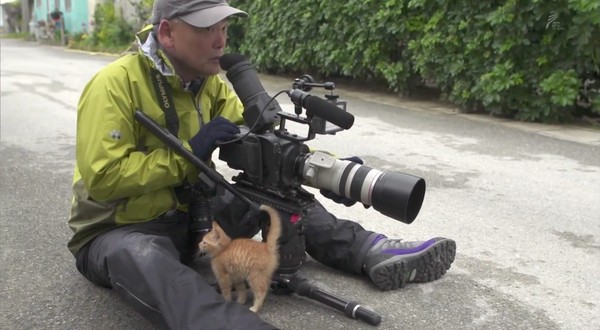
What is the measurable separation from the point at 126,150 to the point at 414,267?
4.69ft

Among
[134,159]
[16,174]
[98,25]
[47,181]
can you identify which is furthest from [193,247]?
[98,25]

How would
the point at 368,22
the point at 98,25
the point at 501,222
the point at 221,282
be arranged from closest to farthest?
the point at 221,282, the point at 501,222, the point at 368,22, the point at 98,25

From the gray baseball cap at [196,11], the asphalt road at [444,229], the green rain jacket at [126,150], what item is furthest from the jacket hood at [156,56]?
the asphalt road at [444,229]

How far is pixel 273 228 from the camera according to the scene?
2582 millimetres

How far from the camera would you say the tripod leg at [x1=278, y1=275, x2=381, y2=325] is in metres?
2.68

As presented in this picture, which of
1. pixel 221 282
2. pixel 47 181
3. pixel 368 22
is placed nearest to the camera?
pixel 221 282

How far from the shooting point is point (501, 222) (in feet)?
13.5

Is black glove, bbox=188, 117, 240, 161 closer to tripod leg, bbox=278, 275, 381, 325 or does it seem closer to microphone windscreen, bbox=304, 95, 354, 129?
microphone windscreen, bbox=304, 95, 354, 129

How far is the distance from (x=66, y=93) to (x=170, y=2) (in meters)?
8.18

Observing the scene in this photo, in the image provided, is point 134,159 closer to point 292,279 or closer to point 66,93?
point 292,279

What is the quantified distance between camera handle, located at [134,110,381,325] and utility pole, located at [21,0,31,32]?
37684 millimetres

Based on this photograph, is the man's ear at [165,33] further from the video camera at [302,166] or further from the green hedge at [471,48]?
the green hedge at [471,48]

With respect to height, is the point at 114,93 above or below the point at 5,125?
above

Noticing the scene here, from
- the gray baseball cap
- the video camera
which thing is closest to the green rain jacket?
the gray baseball cap
